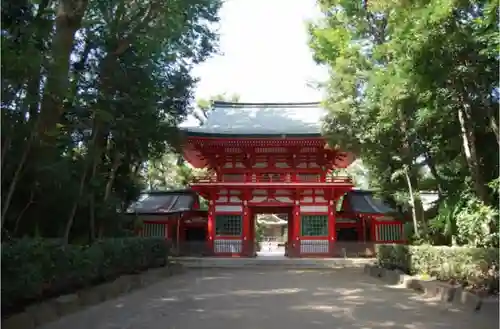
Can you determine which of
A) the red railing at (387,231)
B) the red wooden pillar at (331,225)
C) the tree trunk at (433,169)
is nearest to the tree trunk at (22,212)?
the tree trunk at (433,169)

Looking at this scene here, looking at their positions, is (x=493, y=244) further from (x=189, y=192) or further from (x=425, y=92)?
(x=189, y=192)

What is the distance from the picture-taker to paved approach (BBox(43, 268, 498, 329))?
645cm

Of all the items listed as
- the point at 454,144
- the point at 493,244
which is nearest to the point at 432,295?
the point at 493,244

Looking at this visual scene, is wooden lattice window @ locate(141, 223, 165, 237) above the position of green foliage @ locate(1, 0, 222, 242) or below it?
below

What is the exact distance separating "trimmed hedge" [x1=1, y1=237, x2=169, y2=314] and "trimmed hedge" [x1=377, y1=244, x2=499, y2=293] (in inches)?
256

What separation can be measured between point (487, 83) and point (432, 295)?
4015mm

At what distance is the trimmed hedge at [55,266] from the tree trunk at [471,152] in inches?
287

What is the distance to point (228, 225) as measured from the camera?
2158 centimetres

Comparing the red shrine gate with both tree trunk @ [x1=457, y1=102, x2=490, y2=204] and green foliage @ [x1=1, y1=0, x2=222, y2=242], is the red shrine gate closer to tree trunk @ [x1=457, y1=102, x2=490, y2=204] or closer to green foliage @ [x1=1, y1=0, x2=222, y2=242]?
green foliage @ [x1=1, y1=0, x2=222, y2=242]

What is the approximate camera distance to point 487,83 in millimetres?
8641

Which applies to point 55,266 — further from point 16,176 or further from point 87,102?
point 87,102

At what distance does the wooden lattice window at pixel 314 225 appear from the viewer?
21250 mm

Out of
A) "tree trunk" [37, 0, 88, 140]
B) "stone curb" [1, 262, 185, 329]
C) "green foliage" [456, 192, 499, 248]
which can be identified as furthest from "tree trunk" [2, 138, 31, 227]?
"green foliage" [456, 192, 499, 248]

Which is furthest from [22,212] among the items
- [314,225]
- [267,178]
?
[314,225]
